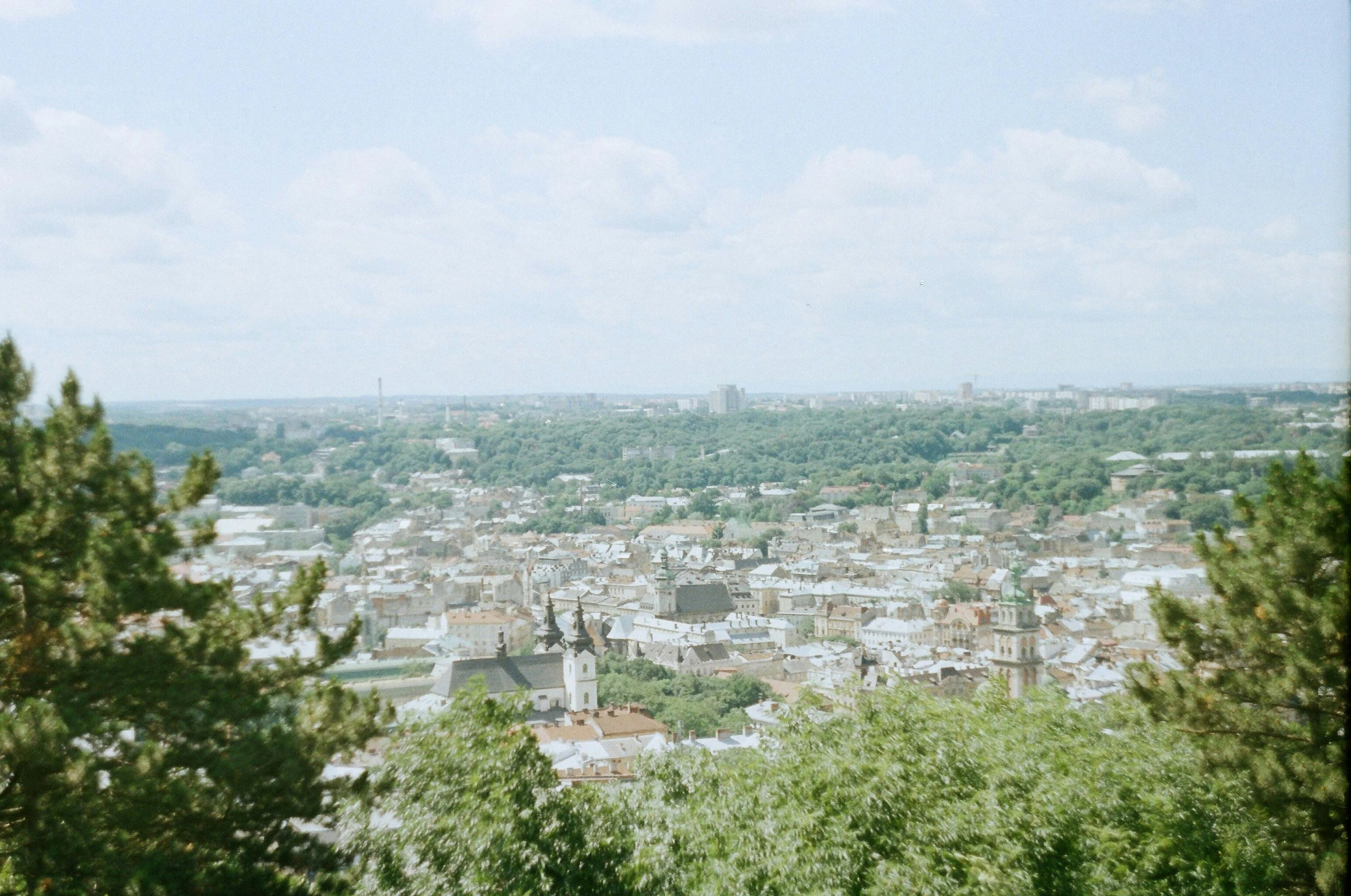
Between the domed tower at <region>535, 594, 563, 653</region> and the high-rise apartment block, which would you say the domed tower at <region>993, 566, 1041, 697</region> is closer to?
the domed tower at <region>535, 594, 563, 653</region>

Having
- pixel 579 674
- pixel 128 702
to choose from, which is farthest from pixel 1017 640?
pixel 128 702

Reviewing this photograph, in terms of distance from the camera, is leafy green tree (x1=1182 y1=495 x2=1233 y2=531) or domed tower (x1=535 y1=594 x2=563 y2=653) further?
leafy green tree (x1=1182 y1=495 x2=1233 y2=531)

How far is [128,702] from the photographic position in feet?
12.0

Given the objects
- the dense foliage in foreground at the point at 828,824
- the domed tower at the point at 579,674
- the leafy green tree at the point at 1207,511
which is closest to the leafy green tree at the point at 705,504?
the leafy green tree at the point at 1207,511

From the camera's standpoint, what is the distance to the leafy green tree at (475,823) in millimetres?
3975

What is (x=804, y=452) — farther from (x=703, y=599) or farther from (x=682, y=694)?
(x=682, y=694)

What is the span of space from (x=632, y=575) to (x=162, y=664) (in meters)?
31.4

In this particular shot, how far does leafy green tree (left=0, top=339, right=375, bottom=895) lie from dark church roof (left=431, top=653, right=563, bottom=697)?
12.6 meters

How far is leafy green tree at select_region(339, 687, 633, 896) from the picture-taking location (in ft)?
13.0

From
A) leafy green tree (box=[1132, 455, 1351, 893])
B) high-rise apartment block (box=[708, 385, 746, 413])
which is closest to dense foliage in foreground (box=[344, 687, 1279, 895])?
leafy green tree (box=[1132, 455, 1351, 893])

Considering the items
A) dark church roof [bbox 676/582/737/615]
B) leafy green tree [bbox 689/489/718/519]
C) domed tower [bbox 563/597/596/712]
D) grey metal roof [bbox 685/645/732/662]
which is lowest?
dark church roof [bbox 676/582/737/615]

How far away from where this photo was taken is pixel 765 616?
31.2 metres

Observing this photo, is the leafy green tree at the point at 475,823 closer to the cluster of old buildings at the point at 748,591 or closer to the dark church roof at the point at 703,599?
the cluster of old buildings at the point at 748,591

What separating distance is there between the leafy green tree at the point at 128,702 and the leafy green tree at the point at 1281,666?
2.93 m
